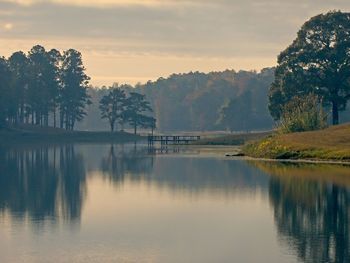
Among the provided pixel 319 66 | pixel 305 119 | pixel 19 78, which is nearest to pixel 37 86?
pixel 19 78

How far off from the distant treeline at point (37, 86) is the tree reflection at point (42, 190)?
88826 millimetres

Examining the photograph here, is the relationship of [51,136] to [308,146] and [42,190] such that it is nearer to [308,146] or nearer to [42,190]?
[308,146]

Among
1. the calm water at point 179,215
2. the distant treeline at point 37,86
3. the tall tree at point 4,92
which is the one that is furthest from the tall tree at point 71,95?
the calm water at point 179,215

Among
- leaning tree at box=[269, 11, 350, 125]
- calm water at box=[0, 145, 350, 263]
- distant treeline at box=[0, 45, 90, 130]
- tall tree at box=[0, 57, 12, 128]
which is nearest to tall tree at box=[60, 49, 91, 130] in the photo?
distant treeline at box=[0, 45, 90, 130]

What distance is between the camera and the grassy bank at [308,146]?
265 ft

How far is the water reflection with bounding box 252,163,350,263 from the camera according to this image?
31641 millimetres

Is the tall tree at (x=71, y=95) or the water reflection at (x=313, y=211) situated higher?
the tall tree at (x=71, y=95)

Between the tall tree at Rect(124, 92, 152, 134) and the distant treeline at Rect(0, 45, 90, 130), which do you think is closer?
the distant treeline at Rect(0, 45, 90, 130)

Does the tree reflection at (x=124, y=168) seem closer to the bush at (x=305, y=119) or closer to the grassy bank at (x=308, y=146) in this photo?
the grassy bank at (x=308, y=146)

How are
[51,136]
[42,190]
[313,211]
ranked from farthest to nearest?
[51,136]
[42,190]
[313,211]

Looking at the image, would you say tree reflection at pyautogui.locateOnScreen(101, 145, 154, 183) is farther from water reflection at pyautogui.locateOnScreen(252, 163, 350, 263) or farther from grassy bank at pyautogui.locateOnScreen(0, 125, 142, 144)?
grassy bank at pyautogui.locateOnScreen(0, 125, 142, 144)

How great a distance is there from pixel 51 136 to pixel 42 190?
115 m

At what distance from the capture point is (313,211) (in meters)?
42.4

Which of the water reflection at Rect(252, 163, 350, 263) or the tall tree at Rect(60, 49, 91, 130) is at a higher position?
the tall tree at Rect(60, 49, 91, 130)
